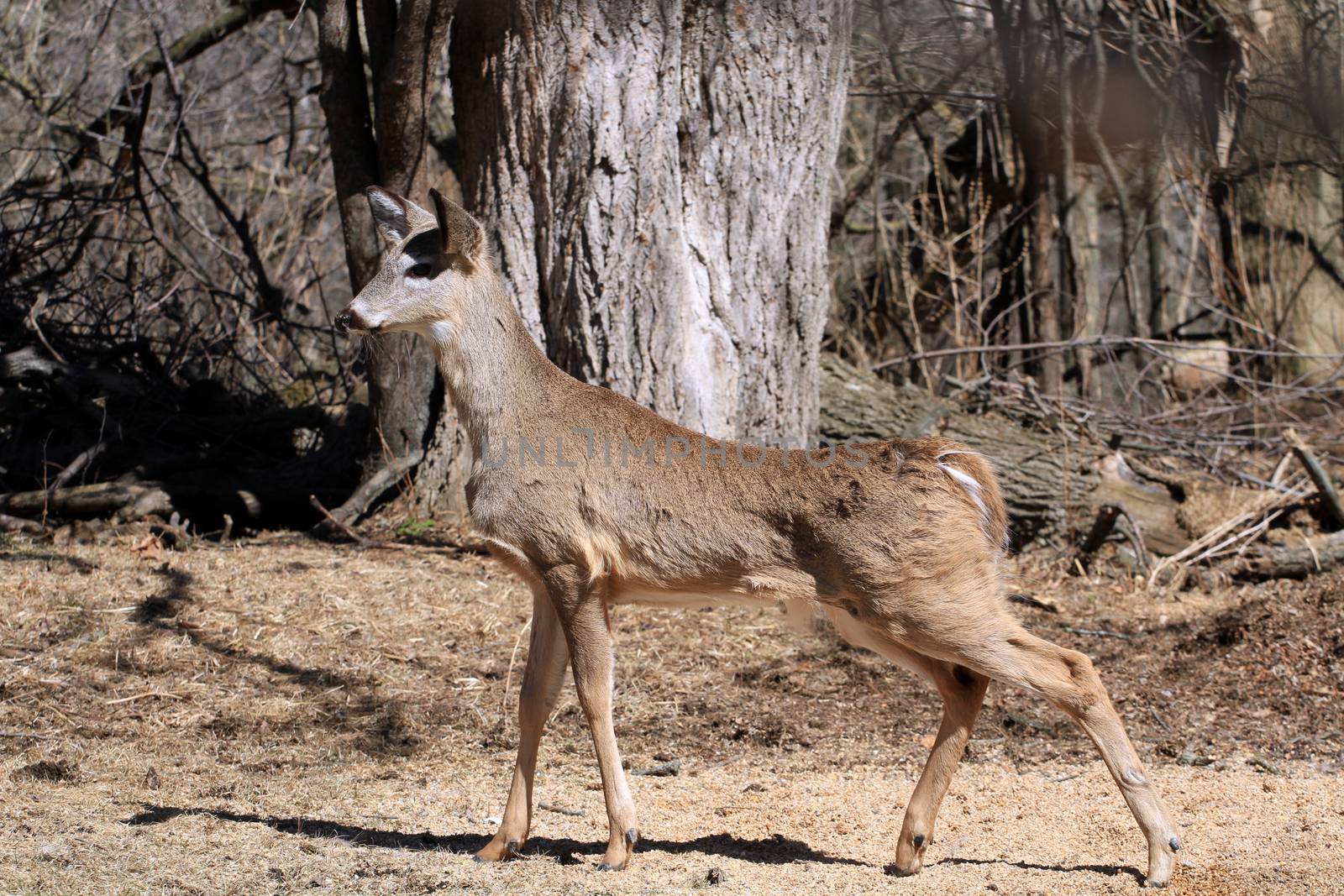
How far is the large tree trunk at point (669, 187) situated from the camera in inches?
302

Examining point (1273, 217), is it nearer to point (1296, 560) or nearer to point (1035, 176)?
point (1035, 176)

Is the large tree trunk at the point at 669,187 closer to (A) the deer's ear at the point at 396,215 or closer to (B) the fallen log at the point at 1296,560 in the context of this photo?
(A) the deer's ear at the point at 396,215

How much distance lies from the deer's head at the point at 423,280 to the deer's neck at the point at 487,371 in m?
0.06

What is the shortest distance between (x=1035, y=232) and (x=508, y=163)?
6.96m

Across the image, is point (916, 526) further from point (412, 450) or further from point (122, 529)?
point (122, 529)

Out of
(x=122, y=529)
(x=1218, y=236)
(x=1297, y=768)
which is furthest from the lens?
(x=1218, y=236)

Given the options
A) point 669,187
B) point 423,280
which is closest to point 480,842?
point 423,280

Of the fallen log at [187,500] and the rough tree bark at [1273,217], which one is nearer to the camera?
the fallen log at [187,500]

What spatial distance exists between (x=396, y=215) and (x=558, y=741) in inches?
107

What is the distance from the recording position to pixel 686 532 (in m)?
4.88

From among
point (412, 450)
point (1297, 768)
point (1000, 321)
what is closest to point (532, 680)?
point (1297, 768)

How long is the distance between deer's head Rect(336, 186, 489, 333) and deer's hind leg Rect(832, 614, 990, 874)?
2059mm

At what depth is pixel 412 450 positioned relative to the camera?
355 inches

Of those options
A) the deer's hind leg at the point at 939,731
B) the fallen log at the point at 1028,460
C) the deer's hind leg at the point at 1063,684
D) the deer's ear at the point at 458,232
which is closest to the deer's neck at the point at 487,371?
the deer's ear at the point at 458,232
